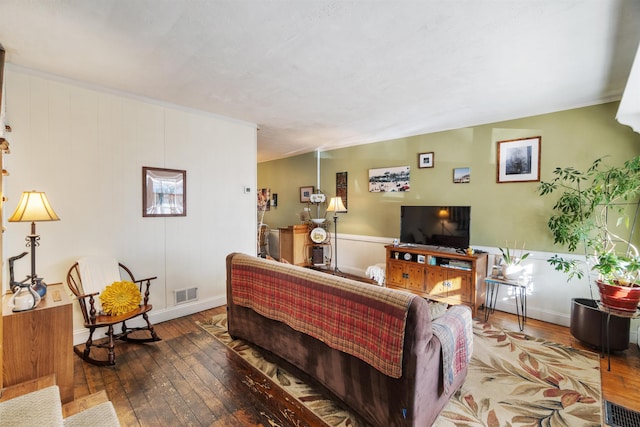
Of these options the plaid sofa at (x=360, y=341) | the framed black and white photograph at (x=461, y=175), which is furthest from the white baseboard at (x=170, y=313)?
the framed black and white photograph at (x=461, y=175)

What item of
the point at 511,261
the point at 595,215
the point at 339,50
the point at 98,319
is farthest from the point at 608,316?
the point at 98,319

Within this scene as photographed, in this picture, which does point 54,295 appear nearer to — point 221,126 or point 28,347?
point 28,347

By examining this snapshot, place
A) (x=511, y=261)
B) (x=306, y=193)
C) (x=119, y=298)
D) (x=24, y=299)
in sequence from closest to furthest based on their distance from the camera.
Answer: (x=24, y=299) < (x=119, y=298) < (x=511, y=261) < (x=306, y=193)

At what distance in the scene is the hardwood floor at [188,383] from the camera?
1846 mm

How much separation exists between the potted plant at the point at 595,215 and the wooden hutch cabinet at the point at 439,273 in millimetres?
820

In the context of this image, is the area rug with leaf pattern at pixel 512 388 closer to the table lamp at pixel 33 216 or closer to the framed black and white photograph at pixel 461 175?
the table lamp at pixel 33 216

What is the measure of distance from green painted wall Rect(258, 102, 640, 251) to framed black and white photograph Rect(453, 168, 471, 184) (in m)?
0.06

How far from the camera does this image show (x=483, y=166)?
3838 mm

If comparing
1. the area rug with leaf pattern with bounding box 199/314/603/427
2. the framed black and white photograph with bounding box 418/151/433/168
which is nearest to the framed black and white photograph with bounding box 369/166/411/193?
the framed black and white photograph with bounding box 418/151/433/168

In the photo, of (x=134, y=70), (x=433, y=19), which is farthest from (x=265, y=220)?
(x=433, y=19)

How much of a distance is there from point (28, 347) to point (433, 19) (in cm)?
328

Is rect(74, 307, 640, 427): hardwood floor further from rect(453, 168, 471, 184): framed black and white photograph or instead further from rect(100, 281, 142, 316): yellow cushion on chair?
rect(453, 168, 471, 184): framed black and white photograph

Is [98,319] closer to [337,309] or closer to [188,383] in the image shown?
[188,383]

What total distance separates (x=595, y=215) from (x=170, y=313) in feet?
16.5
